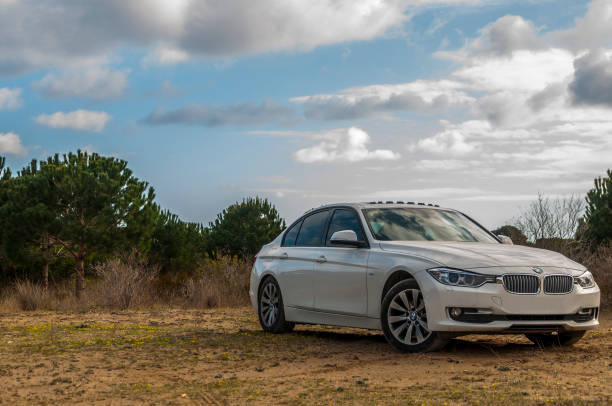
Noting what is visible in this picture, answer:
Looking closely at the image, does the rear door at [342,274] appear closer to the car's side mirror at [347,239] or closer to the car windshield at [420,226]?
the car's side mirror at [347,239]

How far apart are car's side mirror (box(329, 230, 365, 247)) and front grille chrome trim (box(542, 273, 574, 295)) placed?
7.01 ft

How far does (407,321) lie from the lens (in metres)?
7.91

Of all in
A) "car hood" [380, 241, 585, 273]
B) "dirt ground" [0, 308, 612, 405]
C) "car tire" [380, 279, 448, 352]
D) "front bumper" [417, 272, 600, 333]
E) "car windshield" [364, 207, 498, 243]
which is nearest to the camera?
"dirt ground" [0, 308, 612, 405]

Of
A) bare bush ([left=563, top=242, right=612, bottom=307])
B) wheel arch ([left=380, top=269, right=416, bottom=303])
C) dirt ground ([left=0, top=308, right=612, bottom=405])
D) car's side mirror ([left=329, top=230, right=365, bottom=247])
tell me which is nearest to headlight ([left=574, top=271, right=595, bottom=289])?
dirt ground ([left=0, top=308, right=612, bottom=405])

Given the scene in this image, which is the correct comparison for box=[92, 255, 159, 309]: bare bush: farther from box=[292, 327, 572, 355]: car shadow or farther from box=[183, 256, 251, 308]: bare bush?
box=[292, 327, 572, 355]: car shadow

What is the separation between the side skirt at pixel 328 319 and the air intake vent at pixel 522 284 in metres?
1.57

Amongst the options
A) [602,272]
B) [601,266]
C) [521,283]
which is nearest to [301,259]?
[521,283]

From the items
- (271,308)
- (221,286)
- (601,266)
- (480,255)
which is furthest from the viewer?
(221,286)

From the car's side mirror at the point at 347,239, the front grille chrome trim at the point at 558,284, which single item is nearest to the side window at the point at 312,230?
the car's side mirror at the point at 347,239

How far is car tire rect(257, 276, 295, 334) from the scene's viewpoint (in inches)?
401

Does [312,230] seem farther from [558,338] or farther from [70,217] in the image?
[70,217]

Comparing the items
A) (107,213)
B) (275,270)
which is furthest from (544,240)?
(107,213)

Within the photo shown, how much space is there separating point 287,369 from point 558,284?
2.94 meters

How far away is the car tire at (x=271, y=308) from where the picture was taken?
33.5 feet
